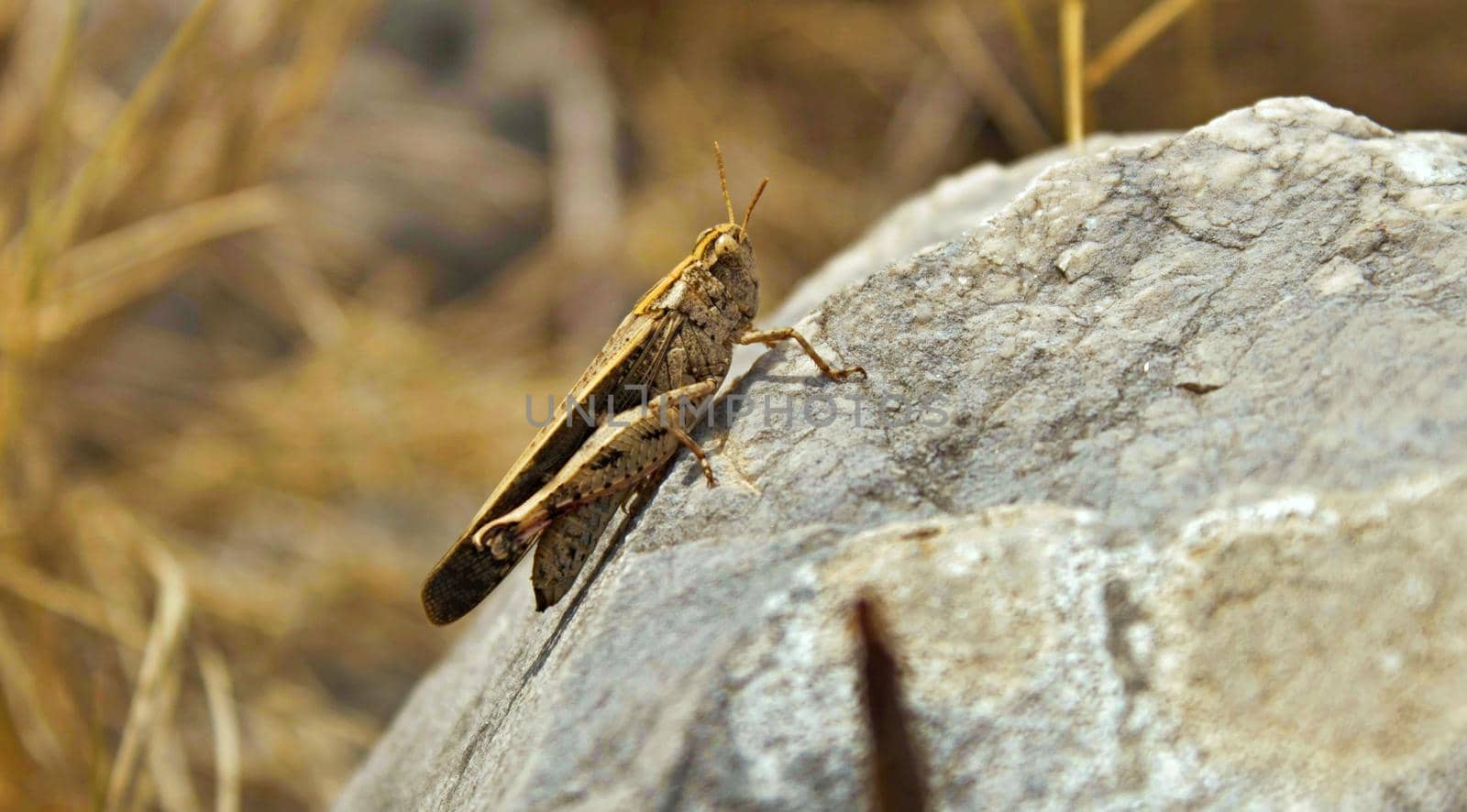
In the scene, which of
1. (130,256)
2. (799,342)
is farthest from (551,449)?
(130,256)

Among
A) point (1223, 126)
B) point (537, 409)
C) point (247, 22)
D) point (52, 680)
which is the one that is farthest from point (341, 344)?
point (1223, 126)

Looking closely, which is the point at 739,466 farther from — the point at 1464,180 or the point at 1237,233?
the point at 1464,180

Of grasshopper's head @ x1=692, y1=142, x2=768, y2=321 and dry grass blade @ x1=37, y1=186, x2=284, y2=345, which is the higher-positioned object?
dry grass blade @ x1=37, y1=186, x2=284, y2=345

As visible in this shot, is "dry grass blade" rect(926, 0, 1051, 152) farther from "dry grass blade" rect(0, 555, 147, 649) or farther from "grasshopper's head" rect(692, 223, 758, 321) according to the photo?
"dry grass blade" rect(0, 555, 147, 649)

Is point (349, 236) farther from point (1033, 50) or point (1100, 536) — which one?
point (1100, 536)

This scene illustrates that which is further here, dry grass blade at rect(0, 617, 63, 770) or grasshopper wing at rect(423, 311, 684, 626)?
dry grass blade at rect(0, 617, 63, 770)

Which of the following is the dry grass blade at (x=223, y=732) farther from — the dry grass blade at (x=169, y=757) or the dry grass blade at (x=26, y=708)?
the dry grass blade at (x=26, y=708)

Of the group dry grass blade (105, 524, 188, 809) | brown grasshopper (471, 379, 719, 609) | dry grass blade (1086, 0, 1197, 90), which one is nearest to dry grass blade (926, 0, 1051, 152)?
dry grass blade (1086, 0, 1197, 90)
